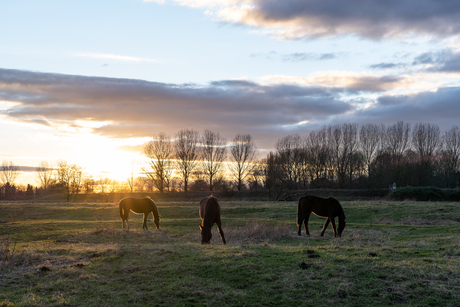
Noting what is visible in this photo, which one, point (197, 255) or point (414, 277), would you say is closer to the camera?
point (414, 277)

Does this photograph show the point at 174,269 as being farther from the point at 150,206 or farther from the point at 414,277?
the point at 150,206

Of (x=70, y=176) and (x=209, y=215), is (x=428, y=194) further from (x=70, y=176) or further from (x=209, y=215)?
(x=70, y=176)

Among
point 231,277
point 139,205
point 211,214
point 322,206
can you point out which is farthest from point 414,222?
point 231,277

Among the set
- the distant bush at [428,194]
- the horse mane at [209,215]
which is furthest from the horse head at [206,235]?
the distant bush at [428,194]

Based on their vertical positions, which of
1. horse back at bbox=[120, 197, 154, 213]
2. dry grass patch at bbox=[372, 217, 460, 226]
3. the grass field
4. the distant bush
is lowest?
dry grass patch at bbox=[372, 217, 460, 226]

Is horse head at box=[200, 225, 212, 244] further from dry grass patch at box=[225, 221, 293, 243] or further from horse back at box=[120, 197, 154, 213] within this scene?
horse back at box=[120, 197, 154, 213]

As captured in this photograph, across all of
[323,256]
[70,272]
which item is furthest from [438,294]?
[70,272]

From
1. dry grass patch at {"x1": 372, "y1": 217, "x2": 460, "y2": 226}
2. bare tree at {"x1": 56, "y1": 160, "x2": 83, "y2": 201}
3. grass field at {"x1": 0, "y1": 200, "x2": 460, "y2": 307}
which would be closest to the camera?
grass field at {"x1": 0, "y1": 200, "x2": 460, "y2": 307}

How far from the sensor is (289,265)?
29.1ft

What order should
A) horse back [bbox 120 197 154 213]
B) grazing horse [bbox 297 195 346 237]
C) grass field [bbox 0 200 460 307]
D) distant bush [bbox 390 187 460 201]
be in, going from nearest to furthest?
grass field [bbox 0 200 460 307]
grazing horse [bbox 297 195 346 237]
horse back [bbox 120 197 154 213]
distant bush [bbox 390 187 460 201]

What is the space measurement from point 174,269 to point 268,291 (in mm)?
2813

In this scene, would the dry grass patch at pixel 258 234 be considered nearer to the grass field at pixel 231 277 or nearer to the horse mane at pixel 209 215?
the horse mane at pixel 209 215

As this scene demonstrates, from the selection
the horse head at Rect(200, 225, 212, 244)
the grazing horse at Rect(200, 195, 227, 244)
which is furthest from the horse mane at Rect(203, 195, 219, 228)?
the horse head at Rect(200, 225, 212, 244)

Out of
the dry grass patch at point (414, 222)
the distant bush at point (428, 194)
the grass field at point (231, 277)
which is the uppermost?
the grass field at point (231, 277)
